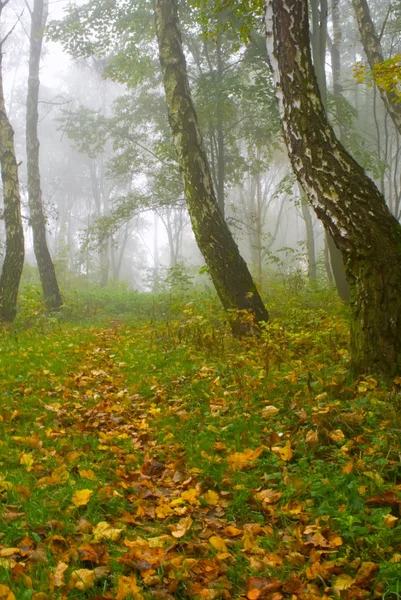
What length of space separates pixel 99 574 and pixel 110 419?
2.21 metres

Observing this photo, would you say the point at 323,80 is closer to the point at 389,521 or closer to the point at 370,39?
the point at 370,39

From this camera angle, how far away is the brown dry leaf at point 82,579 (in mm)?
2145

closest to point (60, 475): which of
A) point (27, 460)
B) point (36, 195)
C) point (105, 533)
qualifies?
point (27, 460)

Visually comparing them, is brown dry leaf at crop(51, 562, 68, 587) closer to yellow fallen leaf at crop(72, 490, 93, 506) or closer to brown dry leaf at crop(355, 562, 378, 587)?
yellow fallen leaf at crop(72, 490, 93, 506)

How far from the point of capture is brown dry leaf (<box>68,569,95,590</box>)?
214cm

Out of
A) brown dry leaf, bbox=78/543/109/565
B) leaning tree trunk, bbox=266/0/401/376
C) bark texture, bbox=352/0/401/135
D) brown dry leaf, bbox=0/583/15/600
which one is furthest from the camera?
bark texture, bbox=352/0/401/135

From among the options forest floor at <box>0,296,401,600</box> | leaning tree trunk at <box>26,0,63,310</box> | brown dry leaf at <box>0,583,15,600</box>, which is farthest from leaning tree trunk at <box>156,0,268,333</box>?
leaning tree trunk at <box>26,0,63,310</box>

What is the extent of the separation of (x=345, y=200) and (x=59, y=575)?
3.71m

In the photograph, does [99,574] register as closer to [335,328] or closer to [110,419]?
[110,419]

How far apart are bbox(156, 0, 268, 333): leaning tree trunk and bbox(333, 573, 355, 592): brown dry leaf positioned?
4.85 meters

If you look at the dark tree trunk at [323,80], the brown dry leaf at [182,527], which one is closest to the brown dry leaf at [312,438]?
the brown dry leaf at [182,527]

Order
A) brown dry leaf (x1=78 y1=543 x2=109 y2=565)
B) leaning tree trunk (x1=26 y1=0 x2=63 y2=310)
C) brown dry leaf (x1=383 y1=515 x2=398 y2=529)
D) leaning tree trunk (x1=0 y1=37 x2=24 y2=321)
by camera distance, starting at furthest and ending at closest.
Answer: 1. leaning tree trunk (x1=26 y1=0 x2=63 y2=310)
2. leaning tree trunk (x1=0 y1=37 x2=24 y2=321)
3. brown dry leaf (x1=383 y1=515 x2=398 y2=529)
4. brown dry leaf (x1=78 y1=543 x2=109 y2=565)

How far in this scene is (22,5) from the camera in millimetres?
27797

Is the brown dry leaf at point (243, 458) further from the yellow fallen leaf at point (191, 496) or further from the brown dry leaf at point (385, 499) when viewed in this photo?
the brown dry leaf at point (385, 499)
